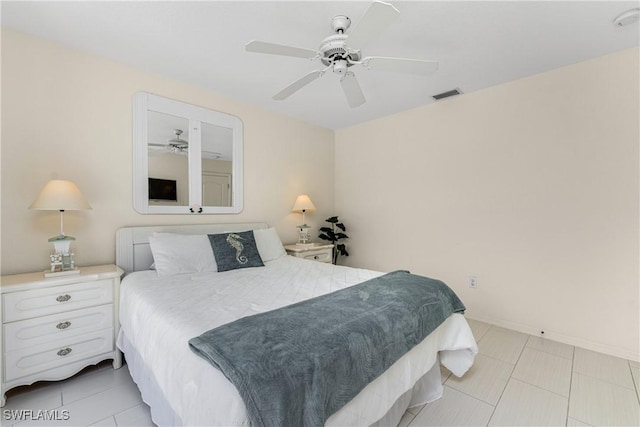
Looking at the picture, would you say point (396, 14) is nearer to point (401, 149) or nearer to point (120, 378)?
point (401, 149)

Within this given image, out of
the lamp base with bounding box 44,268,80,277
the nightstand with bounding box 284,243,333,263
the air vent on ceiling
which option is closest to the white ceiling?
the air vent on ceiling

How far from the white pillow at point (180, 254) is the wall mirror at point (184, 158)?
1.59ft

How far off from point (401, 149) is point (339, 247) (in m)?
1.67

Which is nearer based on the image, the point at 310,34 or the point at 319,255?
the point at 310,34

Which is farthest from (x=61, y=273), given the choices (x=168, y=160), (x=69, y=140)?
(x=168, y=160)

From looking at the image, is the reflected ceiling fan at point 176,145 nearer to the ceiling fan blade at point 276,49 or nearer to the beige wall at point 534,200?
the ceiling fan blade at point 276,49

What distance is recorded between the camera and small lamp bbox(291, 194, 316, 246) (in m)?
3.75

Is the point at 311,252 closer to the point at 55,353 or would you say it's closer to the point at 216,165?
the point at 216,165

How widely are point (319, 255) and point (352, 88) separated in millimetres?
2262

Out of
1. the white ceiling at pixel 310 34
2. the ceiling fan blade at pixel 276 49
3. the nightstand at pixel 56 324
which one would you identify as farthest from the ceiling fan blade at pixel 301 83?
the nightstand at pixel 56 324

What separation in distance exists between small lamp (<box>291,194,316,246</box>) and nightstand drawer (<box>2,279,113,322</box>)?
2200 millimetres

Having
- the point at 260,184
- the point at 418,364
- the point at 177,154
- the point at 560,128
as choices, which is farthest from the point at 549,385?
the point at 177,154

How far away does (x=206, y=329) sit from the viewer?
1.23 m

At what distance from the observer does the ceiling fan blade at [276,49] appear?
1.62 meters
